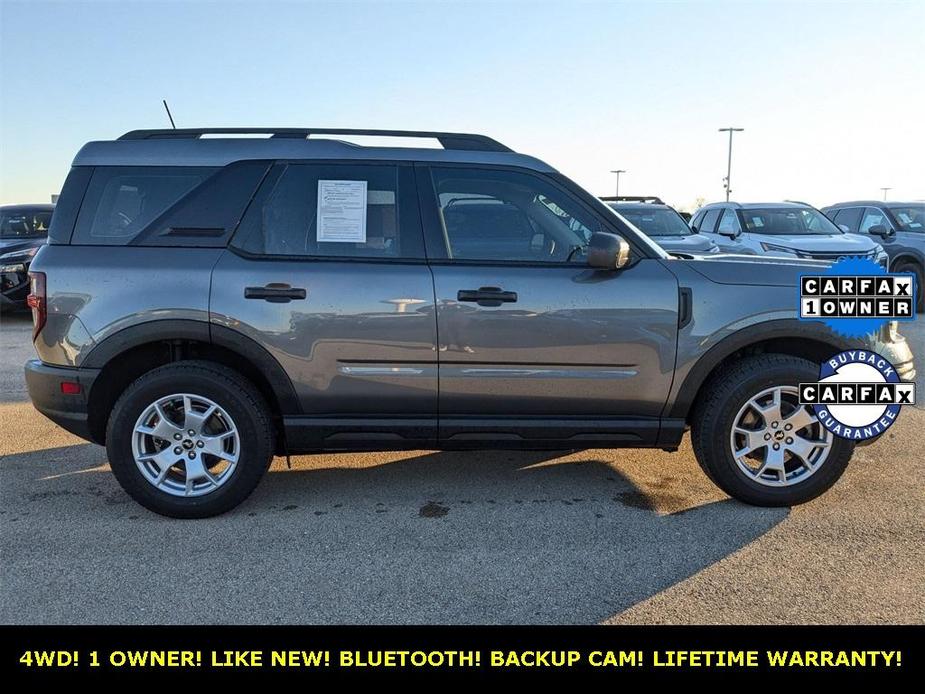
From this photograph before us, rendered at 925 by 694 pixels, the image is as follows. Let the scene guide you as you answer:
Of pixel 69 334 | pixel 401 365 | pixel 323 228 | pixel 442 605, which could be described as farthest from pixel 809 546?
pixel 69 334

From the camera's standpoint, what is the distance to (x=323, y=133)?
12.0 feet

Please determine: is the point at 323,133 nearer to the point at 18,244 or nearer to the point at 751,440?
the point at 751,440

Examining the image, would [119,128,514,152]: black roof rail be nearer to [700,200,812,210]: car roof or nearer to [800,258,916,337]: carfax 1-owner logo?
[800,258,916,337]: carfax 1-owner logo

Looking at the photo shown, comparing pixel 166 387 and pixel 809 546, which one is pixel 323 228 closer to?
pixel 166 387

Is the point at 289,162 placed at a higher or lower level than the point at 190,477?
higher

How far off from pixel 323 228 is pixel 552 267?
3.91 ft

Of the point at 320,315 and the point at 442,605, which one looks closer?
the point at 442,605

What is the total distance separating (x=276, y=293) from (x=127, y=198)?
95 centimetres

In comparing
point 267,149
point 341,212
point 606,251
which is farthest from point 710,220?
point 267,149

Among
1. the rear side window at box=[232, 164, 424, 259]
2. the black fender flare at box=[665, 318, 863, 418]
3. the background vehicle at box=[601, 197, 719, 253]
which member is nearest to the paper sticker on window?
the rear side window at box=[232, 164, 424, 259]

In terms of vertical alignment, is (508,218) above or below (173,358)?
above
